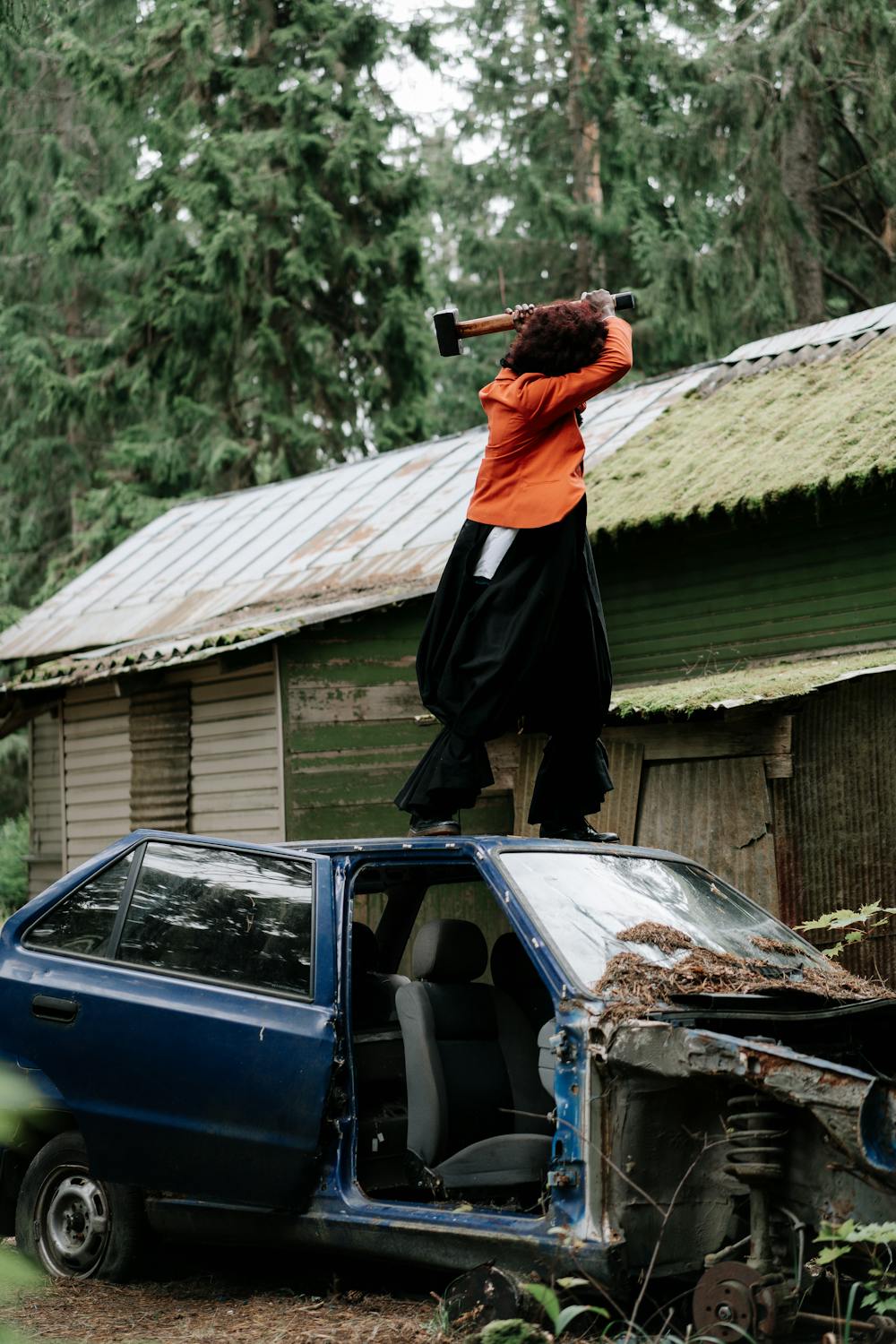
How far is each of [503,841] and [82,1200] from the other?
208 cm

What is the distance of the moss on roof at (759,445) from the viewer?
11.0 m

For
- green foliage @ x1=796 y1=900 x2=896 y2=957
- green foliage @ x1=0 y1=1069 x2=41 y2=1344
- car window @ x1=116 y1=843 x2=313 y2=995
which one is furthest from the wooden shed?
green foliage @ x1=0 y1=1069 x2=41 y2=1344

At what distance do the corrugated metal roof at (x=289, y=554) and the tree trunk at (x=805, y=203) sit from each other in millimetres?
6150

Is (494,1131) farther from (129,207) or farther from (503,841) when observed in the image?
(129,207)

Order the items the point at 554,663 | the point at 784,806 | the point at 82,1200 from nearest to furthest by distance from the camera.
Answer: the point at 82,1200 < the point at 554,663 < the point at 784,806

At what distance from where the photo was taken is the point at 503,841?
530cm

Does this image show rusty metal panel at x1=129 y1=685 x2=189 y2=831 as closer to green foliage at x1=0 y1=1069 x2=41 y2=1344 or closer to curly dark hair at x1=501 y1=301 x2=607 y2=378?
curly dark hair at x1=501 y1=301 x2=607 y2=378

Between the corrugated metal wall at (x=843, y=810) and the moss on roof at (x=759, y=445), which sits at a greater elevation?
the moss on roof at (x=759, y=445)

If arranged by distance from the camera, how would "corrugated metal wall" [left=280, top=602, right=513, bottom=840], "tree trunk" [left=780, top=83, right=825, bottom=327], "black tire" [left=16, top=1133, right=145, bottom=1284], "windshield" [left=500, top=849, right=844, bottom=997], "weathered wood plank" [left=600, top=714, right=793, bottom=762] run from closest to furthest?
"windshield" [left=500, top=849, right=844, bottom=997], "black tire" [left=16, top=1133, right=145, bottom=1284], "weathered wood plank" [left=600, top=714, right=793, bottom=762], "corrugated metal wall" [left=280, top=602, right=513, bottom=840], "tree trunk" [left=780, top=83, right=825, bottom=327]

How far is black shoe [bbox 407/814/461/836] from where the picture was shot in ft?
19.1

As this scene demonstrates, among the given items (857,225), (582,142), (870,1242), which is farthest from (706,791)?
(582,142)

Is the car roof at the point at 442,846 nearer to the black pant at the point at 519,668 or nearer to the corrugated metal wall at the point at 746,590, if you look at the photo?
the black pant at the point at 519,668

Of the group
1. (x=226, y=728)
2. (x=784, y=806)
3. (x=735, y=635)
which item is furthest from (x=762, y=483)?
(x=226, y=728)

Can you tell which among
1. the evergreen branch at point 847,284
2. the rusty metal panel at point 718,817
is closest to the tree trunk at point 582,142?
the evergreen branch at point 847,284
